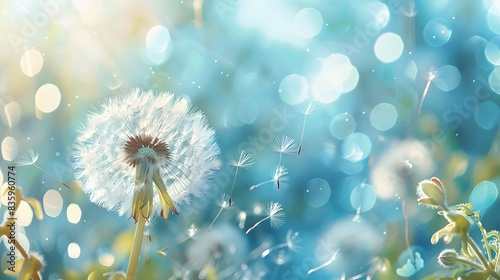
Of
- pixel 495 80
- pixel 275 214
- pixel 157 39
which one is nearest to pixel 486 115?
pixel 495 80

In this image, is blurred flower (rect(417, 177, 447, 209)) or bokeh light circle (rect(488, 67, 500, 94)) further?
bokeh light circle (rect(488, 67, 500, 94))

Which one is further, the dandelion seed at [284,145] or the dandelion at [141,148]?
the dandelion seed at [284,145]

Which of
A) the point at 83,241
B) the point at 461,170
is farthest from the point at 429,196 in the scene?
the point at 83,241

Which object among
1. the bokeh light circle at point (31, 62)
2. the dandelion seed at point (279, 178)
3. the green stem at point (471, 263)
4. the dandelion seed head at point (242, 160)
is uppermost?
the bokeh light circle at point (31, 62)

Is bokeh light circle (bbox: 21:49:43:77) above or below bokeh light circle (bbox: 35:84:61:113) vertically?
above

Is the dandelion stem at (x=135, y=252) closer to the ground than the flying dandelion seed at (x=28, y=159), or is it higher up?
closer to the ground

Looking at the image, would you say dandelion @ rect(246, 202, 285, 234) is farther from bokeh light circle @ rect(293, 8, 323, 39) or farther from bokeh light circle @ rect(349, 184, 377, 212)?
bokeh light circle @ rect(293, 8, 323, 39)

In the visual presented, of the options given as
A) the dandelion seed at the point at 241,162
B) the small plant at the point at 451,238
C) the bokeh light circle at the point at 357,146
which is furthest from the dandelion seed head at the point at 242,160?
the small plant at the point at 451,238

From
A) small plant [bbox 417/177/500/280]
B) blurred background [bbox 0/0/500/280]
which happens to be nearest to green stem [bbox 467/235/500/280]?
small plant [bbox 417/177/500/280]

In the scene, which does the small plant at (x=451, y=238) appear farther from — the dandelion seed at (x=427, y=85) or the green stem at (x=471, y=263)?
the dandelion seed at (x=427, y=85)
